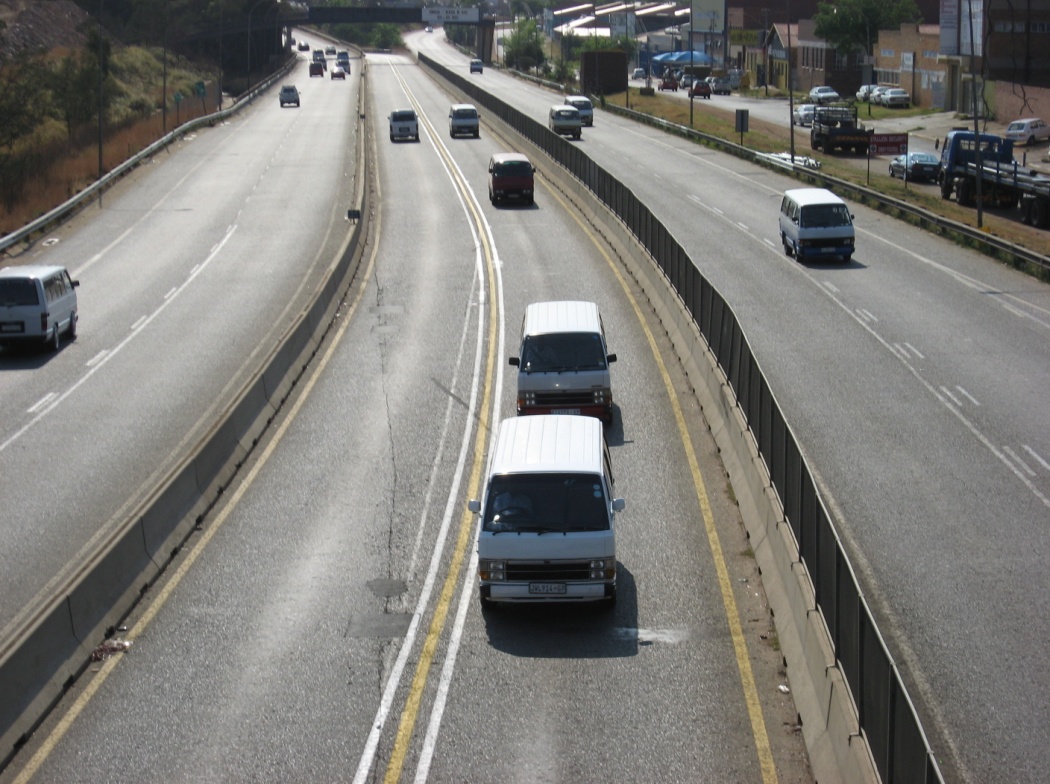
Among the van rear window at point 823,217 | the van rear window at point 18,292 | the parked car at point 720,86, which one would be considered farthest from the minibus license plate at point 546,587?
the parked car at point 720,86

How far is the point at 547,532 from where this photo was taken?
50.4 feet

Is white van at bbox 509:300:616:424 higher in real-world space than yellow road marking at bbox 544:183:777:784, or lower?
higher

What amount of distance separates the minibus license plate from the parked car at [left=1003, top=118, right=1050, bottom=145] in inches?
2590

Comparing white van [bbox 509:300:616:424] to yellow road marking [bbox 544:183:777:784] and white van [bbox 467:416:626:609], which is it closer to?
yellow road marking [bbox 544:183:777:784]

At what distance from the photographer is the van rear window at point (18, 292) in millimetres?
30422

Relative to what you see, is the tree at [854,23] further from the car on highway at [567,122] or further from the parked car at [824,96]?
the car on highway at [567,122]

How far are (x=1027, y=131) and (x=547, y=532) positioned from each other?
217 feet

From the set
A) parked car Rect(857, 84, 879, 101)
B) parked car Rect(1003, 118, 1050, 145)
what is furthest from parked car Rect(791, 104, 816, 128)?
parked car Rect(857, 84, 879, 101)

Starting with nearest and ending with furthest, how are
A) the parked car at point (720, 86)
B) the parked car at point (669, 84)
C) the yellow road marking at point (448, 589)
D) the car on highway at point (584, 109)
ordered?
the yellow road marking at point (448, 589) < the car on highway at point (584, 109) < the parked car at point (720, 86) < the parked car at point (669, 84)

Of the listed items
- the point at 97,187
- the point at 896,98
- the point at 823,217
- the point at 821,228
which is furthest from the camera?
the point at 896,98

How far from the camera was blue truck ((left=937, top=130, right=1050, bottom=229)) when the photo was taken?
155 ft

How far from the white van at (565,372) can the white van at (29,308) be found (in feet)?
42.2

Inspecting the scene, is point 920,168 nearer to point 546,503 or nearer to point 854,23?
point 546,503

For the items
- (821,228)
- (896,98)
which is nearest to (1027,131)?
(896,98)
